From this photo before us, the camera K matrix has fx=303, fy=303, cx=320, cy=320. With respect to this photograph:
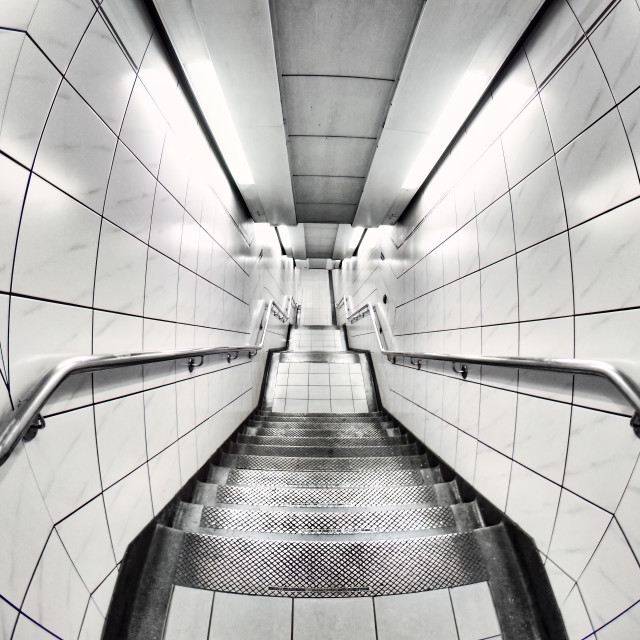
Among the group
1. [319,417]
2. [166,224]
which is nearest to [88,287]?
[166,224]

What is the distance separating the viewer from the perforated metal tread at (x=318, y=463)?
7.27ft

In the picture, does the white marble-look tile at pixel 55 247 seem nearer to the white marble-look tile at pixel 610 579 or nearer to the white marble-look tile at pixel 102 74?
the white marble-look tile at pixel 102 74

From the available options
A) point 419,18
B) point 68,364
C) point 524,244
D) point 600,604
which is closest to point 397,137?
point 419,18

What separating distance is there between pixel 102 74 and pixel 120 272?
2.46 ft

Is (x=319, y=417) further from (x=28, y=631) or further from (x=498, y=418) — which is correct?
(x=28, y=631)

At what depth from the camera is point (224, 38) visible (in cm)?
149

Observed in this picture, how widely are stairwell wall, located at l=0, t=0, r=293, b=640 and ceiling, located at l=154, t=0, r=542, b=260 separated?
336 mm

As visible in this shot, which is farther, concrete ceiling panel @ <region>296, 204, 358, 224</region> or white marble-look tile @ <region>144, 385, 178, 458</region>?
concrete ceiling panel @ <region>296, 204, 358, 224</region>

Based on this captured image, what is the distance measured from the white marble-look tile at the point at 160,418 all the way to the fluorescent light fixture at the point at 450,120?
2.39 meters

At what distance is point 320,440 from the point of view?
2777mm

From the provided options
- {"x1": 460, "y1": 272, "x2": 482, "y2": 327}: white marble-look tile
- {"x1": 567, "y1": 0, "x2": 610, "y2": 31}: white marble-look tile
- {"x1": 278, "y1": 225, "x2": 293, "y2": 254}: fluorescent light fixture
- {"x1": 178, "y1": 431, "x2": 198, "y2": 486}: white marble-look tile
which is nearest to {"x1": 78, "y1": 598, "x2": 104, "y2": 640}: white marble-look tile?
{"x1": 178, "y1": 431, "x2": 198, "y2": 486}: white marble-look tile

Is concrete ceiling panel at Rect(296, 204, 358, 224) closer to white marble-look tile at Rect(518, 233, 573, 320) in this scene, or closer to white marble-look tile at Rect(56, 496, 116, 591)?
white marble-look tile at Rect(518, 233, 573, 320)

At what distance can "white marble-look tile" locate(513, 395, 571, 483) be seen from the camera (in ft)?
4.11

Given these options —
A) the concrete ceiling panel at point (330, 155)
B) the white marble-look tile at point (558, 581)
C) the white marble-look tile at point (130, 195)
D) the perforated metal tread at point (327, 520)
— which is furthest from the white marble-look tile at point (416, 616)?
the concrete ceiling panel at point (330, 155)
